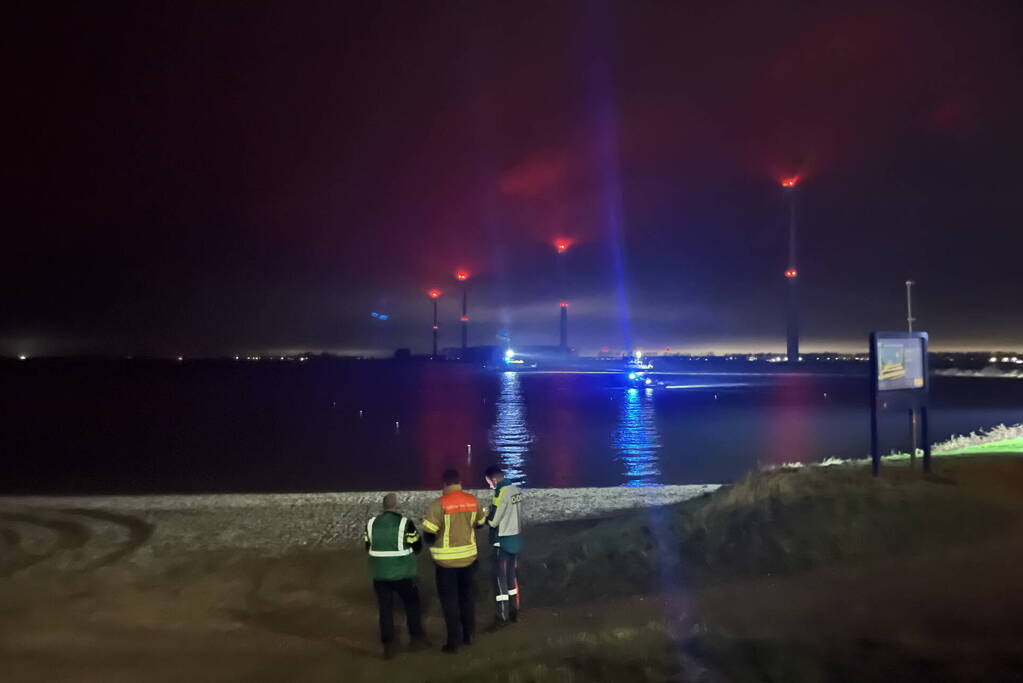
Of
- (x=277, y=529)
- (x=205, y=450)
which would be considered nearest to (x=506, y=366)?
(x=205, y=450)

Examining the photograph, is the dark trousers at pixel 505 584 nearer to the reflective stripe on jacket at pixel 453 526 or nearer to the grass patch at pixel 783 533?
the reflective stripe on jacket at pixel 453 526

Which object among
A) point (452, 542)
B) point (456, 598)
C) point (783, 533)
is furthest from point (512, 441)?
point (452, 542)

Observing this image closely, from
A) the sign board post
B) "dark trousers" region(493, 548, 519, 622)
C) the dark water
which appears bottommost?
the dark water

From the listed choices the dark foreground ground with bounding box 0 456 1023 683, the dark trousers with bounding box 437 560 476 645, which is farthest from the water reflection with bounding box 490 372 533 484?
the dark trousers with bounding box 437 560 476 645

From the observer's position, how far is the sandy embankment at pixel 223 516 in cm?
1565

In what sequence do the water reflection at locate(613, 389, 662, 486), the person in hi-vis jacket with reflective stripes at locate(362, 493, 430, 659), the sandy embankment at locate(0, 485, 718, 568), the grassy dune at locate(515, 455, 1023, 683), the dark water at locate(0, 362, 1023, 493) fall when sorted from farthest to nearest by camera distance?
the dark water at locate(0, 362, 1023, 493) < the water reflection at locate(613, 389, 662, 486) < the sandy embankment at locate(0, 485, 718, 568) < the person in hi-vis jacket with reflective stripes at locate(362, 493, 430, 659) < the grassy dune at locate(515, 455, 1023, 683)

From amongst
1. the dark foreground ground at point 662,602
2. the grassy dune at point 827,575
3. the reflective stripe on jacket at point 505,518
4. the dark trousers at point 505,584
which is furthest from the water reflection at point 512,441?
the reflective stripe on jacket at point 505,518

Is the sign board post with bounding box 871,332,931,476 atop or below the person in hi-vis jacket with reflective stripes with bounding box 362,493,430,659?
atop

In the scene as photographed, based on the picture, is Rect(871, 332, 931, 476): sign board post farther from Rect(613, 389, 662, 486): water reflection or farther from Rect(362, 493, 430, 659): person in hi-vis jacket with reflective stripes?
Rect(613, 389, 662, 486): water reflection

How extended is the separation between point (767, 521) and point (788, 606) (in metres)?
3.11

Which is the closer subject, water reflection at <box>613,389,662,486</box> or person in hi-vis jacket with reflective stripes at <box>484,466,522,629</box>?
person in hi-vis jacket with reflective stripes at <box>484,466,522,629</box>

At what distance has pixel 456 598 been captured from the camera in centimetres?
798

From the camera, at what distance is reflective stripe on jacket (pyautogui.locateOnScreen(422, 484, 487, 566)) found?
7738mm

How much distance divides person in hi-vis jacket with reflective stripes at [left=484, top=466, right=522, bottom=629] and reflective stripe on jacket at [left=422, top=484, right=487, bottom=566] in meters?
0.88
